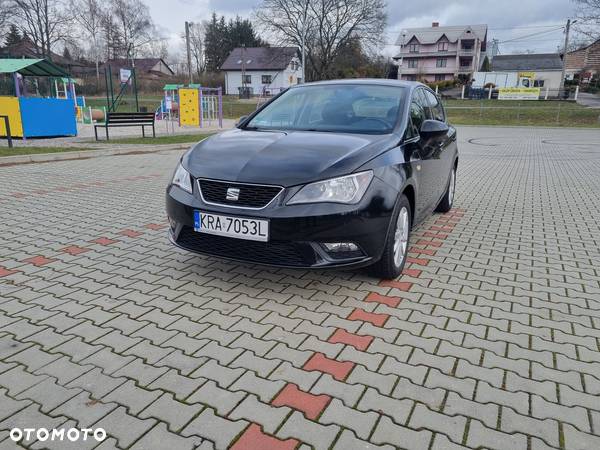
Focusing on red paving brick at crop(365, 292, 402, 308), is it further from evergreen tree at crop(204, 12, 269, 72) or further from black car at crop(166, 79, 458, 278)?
evergreen tree at crop(204, 12, 269, 72)

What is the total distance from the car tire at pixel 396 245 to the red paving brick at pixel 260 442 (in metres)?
1.83

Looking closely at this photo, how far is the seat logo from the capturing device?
334 cm

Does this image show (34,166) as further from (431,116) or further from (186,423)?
(186,423)

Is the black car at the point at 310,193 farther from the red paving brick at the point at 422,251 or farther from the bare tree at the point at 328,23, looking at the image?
the bare tree at the point at 328,23

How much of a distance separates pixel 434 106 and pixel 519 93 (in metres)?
37.5

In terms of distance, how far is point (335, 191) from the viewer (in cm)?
330

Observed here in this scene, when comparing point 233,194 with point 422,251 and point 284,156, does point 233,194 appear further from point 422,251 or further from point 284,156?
point 422,251

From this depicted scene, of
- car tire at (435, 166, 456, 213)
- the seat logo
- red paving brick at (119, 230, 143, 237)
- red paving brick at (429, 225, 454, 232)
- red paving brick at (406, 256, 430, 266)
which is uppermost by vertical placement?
the seat logo

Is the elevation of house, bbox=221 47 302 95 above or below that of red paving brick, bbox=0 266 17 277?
above

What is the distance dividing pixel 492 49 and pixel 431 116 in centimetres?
9182

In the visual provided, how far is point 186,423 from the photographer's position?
2.19 metres

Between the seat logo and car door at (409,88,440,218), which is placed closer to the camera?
the seat logo

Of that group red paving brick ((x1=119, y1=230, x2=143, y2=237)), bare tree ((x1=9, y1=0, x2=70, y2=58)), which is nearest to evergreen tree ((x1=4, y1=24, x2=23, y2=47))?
bare tree ((x1=9, y1=0, x2=70, y2=58))

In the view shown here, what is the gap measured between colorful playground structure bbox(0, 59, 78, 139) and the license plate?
13.2 meters
